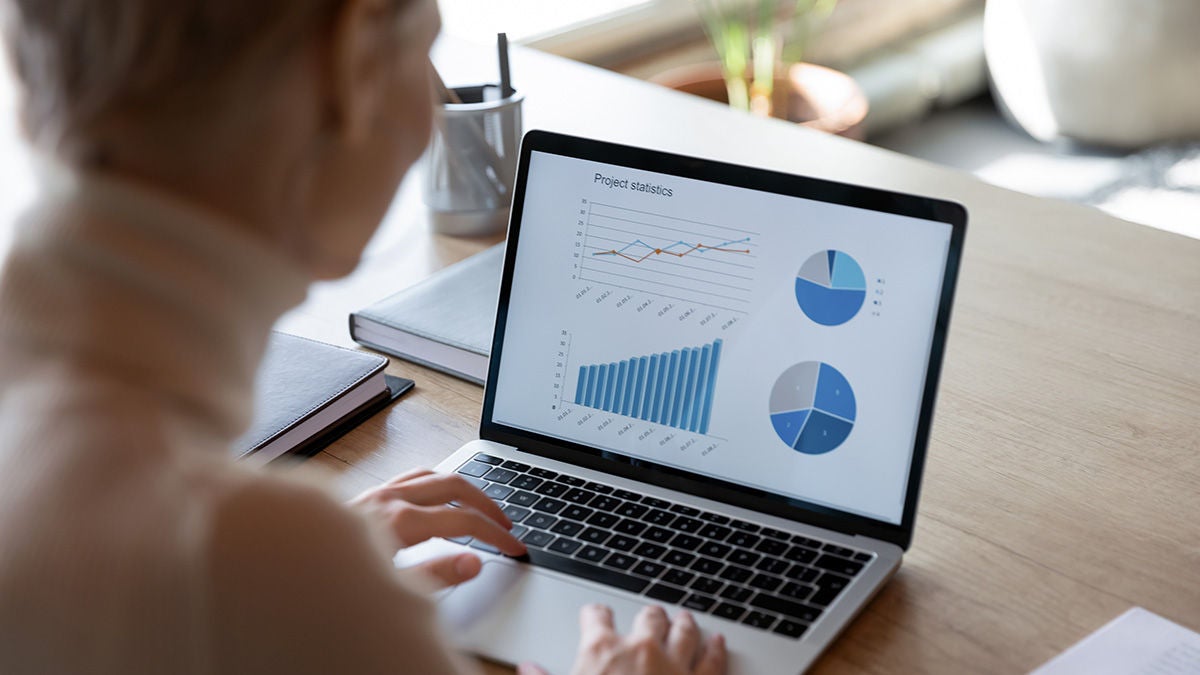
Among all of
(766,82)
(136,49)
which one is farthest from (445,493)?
(766,82)

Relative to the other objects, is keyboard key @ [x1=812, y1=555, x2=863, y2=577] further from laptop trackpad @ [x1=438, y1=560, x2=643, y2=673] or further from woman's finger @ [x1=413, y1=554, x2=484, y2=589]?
woman's finger @ [x1=413, y1=554, x2=484, y2=589]

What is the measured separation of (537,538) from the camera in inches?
35.4

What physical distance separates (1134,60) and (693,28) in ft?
3.72

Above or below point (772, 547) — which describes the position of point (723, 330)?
above

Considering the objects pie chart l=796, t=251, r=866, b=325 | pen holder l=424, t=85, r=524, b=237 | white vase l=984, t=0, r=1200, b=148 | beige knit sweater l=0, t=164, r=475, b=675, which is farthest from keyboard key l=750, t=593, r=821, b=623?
white vase l=984, t=0, r=1200, b=148

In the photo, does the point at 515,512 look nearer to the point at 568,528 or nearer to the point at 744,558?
the point at 568,528

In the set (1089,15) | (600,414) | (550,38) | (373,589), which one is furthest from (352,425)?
(1089,15)

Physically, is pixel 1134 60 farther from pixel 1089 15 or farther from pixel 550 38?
pixel 550 38

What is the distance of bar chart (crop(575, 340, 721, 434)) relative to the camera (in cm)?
93

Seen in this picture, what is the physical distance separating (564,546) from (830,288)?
0.27m

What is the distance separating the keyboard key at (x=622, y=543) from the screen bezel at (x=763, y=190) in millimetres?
66

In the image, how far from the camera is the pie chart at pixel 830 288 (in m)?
0.89

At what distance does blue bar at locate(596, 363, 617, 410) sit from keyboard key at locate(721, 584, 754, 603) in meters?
0.20

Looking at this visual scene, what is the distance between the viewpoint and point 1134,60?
3.13 metres
